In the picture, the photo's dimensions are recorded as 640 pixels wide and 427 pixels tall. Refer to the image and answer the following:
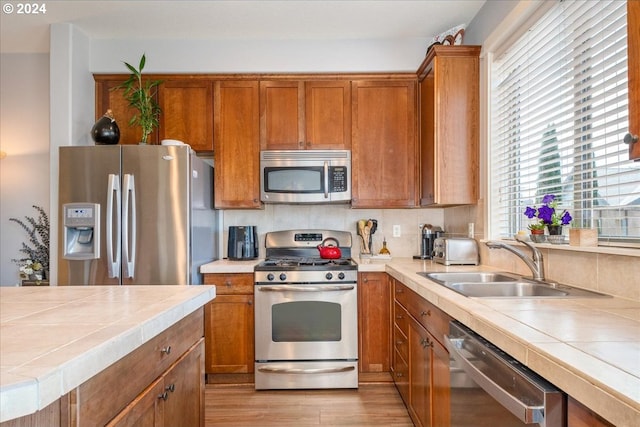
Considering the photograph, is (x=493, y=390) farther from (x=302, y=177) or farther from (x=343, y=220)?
(x=343, y=220)

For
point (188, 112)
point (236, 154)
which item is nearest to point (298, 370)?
point (236, 154)

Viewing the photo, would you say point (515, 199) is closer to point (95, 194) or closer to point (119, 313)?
point (119, 313)

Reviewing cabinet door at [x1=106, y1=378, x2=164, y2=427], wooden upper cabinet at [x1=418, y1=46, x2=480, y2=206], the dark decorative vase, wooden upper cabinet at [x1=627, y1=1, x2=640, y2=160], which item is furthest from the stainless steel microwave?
wooden upper cabinet at [x1=627, y1=1, x2=640, y2=160]

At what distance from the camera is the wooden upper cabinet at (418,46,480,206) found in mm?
2652

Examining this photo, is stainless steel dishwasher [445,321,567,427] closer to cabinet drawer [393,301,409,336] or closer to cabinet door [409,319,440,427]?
cabinet door [409,319,440,427]

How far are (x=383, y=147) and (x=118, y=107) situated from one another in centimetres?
219

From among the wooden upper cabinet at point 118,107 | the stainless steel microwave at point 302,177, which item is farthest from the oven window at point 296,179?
the wooden upper cabinet at point 118,107

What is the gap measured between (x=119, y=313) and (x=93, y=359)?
0.35m

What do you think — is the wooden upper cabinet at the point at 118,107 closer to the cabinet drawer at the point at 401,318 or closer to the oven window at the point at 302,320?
the oven window at the point at 302,320

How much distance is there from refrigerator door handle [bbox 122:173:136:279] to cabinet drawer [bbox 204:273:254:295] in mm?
505

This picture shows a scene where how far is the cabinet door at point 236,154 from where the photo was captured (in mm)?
3090

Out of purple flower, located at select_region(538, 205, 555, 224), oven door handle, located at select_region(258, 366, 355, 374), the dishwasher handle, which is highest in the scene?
purple flower, located at select_region(538, 205, 555, 224)

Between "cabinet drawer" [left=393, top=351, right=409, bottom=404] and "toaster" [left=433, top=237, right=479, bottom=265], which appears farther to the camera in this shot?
"toaster" [left=433, top=237, right=479, bottom=265]

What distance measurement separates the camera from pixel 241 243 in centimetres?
319
